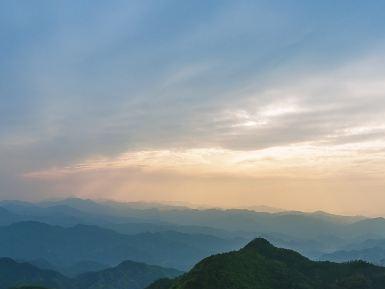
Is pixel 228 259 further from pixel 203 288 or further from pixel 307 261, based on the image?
pixel 307 261

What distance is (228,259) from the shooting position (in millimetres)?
134125

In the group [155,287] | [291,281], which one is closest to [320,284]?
[291,281]

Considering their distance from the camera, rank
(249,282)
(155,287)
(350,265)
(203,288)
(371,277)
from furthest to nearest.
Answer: (155,287) → (350,265) → (371,277) → (249,282) → (203,288)

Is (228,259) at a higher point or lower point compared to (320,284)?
higher

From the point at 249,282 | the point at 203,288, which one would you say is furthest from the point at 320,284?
the point at 203,288

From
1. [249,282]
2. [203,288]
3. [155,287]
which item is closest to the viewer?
[203,288]

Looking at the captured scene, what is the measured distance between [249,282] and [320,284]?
27.0 m

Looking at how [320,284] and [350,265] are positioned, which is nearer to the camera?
[320,284]

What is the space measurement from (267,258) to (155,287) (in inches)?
2321

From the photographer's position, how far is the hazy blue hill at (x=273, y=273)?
123m

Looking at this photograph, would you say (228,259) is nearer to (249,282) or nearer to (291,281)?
(249,282)

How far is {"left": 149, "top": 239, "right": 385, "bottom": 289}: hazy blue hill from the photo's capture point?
12300 centimetres

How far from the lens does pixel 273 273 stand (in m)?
139

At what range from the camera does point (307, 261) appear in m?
155
